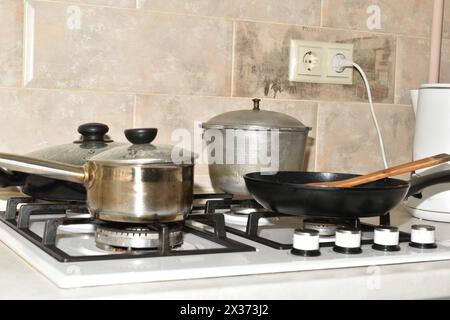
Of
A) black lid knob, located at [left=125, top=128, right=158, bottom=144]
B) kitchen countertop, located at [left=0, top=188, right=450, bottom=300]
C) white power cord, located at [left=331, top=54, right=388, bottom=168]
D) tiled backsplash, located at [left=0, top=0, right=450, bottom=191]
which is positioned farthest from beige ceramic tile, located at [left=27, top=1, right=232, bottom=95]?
kitchen countertop, located at [left=0, top=188, right=450, bottom=300]

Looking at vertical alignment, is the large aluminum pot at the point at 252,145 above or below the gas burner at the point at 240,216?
above

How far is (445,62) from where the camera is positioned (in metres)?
1.68

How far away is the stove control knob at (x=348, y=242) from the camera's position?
0.90 m

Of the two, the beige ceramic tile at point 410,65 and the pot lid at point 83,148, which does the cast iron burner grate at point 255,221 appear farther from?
the beige ceramic tile at point 410,65

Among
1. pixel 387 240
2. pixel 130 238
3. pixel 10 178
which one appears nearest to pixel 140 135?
pixel 130 238

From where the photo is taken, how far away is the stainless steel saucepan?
86 cm

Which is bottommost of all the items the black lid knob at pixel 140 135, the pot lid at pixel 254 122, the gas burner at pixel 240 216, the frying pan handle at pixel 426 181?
the gas burner at pixel 240 216

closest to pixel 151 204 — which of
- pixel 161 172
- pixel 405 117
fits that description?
pixel 161 172

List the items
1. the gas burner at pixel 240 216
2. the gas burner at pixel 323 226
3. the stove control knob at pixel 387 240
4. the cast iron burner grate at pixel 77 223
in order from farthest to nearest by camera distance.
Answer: the gas burner at pixel 240 216 → the gas burner at pixel 323 226 → the stove control knob at pixel 387 240 → the cast iron burner grate at pixel 77 223

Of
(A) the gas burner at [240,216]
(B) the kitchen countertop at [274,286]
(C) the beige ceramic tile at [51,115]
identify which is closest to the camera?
(B) the kitchen countertop at [274,286]

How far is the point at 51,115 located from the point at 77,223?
1.32 feet

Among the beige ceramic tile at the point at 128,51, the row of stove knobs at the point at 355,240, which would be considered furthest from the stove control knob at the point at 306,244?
the beige ceramic tile at the point at 128,51

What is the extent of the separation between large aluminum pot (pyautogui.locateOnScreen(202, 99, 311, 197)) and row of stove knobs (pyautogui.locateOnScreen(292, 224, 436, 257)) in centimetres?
29

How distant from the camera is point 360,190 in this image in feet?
3.03
